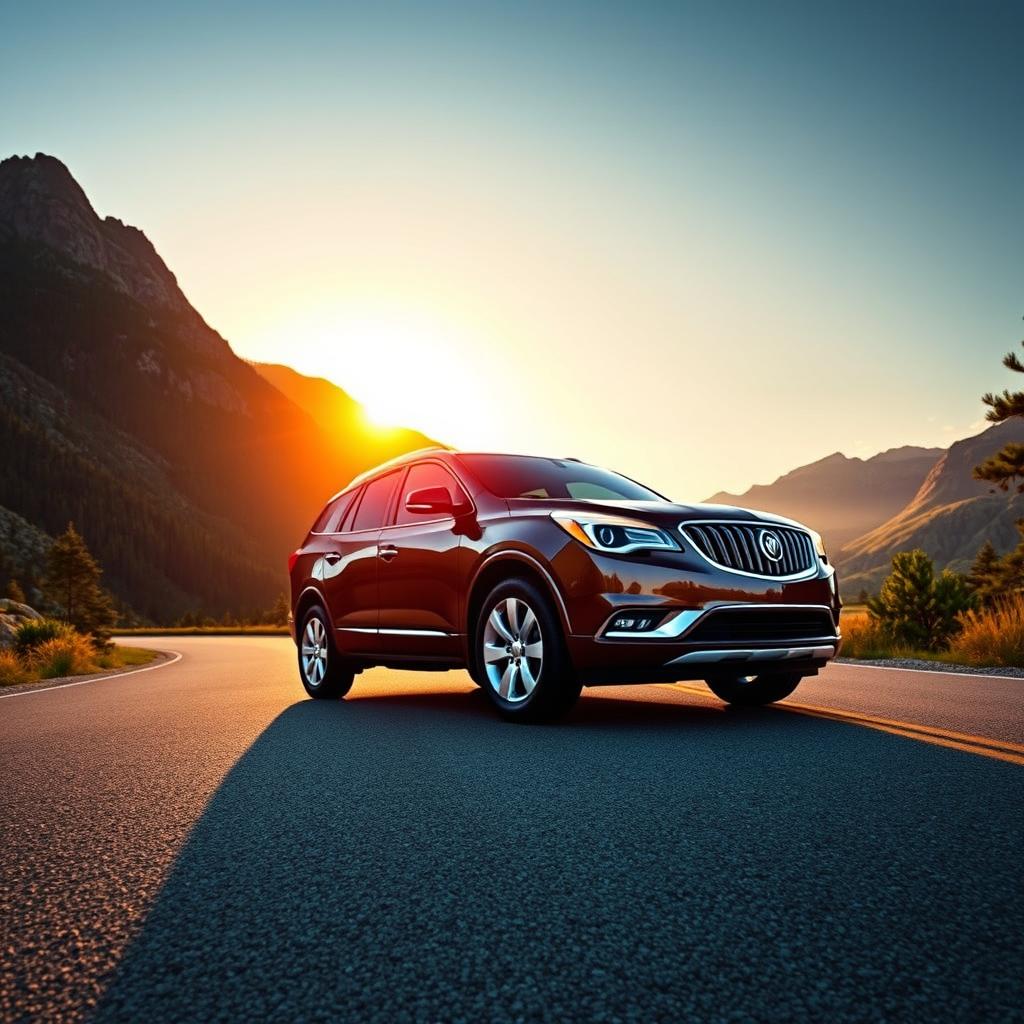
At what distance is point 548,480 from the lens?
27.7ft

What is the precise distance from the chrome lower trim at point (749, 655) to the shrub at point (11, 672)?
1198cm

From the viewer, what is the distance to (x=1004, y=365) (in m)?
21.3

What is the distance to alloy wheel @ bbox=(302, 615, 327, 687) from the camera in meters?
9.75

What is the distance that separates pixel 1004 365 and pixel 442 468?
17.1 metres

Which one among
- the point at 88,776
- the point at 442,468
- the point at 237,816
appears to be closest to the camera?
the point at 237,816

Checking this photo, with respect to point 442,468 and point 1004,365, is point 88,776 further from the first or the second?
point 1004,365

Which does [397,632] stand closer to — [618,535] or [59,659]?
[618,535]

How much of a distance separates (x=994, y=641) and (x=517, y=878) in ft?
36.7

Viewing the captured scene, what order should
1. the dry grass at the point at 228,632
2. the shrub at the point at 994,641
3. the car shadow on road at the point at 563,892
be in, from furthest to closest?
1. the dry grass at the point at 228,632
2. the shrub at the point at 994,641
3. the car shadow on road at the point at 563,892

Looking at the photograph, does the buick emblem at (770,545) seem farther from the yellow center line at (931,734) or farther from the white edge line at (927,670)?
the white edge line at (927,670)

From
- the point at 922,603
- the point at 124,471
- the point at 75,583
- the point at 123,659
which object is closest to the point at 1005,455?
the point at 922,603

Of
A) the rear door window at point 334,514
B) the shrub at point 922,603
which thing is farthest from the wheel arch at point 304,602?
the shrub at point 922,603

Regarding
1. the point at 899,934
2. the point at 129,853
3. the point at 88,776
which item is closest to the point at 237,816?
the point at 129,853

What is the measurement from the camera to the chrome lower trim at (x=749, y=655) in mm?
6395
